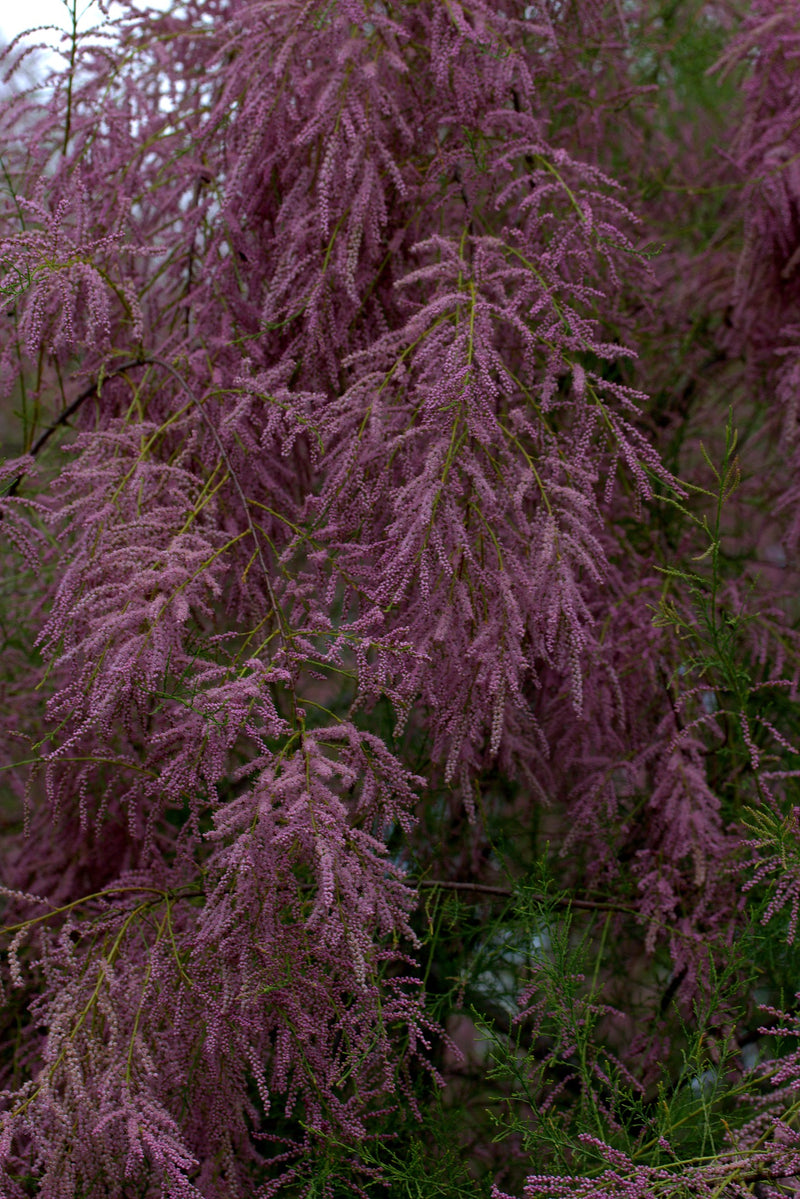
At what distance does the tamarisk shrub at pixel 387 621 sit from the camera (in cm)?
130

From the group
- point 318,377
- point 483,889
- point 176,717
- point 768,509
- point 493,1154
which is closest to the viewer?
point 176,717

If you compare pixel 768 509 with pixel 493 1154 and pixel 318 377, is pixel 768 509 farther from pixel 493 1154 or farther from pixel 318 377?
pixel 493 1154

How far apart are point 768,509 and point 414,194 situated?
112 centimetres

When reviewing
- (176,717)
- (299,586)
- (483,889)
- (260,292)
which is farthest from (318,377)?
(483,889)

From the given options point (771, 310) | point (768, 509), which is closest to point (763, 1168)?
point (768, 509)

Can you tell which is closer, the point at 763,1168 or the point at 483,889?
the point at 763,1168

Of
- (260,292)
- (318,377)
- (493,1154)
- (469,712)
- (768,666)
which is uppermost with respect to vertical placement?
(260,292)

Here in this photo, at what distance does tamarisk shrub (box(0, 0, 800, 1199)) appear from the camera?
1.30 meters

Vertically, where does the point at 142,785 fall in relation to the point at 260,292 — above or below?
below

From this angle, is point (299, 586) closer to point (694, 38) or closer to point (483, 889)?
point (483, 889)

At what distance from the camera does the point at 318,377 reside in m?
1.79

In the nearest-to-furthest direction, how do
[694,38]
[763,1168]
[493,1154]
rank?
1. [763,1168]
2. [493,1154]
3. [694,38]

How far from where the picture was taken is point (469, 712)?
143cm

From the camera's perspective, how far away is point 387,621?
1519 mm
